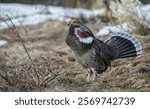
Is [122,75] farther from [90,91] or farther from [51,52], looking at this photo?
[51,52]

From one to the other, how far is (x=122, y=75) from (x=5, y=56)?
192 centimetres

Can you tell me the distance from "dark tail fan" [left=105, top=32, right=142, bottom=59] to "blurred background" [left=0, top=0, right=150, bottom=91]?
0.14m

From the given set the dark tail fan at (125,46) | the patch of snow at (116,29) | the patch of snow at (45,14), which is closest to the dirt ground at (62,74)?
the dark tail fan at (125,46)

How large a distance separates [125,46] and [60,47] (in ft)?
6.64

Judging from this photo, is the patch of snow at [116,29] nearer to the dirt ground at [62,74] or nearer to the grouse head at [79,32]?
the dirt ground at [62,74]

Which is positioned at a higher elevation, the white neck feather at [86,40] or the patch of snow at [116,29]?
the white neck feather at [86,40]

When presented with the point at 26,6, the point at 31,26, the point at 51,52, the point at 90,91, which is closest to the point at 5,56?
the point at 51,52

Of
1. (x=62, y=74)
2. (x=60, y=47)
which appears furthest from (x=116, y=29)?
(x=62, y=74)

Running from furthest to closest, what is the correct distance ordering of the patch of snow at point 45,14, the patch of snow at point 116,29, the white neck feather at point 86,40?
the patch of snow at point 45,14 < the patch of snow at point 116,29 < the white neck feather at point 86,40

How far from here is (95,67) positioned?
6.64m

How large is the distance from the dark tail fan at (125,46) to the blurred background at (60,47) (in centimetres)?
14

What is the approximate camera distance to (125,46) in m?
7.05

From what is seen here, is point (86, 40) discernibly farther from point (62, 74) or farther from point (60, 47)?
point (60, 47)

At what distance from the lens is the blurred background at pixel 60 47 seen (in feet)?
21.3
